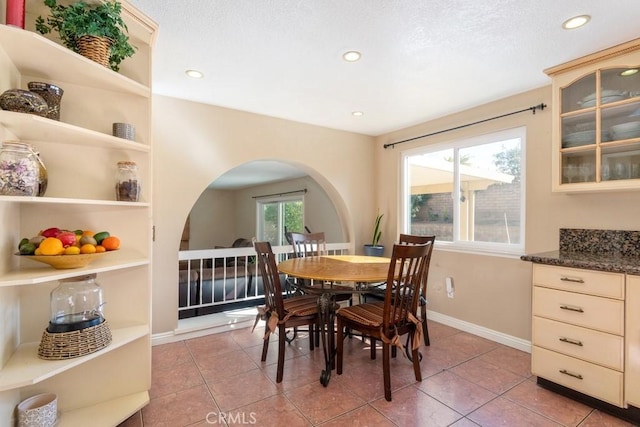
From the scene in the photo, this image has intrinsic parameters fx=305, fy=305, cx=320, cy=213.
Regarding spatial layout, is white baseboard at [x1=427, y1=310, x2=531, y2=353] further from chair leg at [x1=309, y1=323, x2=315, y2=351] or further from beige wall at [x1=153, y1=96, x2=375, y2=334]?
beige wall at [x1=153, y1=96, x2=375, y2=334]

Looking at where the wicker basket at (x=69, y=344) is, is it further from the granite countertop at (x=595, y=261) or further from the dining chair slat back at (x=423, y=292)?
the granite countertop at (x=595, y=261)

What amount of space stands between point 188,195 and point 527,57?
10.1 feet

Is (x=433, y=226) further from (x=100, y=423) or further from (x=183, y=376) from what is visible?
(x=100, y=423)

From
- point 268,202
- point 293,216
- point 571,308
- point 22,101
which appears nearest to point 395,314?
point 571,308

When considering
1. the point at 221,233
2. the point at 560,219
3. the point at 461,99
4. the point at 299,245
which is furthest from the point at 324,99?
the point at 221,233

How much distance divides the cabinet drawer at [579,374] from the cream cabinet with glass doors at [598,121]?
118 centimetres

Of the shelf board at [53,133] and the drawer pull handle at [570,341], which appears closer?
the shelf board at [53,133]

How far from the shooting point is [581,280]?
6.37 feet

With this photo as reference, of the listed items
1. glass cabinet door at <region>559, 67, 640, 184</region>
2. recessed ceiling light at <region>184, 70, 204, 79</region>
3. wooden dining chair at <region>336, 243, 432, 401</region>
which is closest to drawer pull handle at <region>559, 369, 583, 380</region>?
wooden dining chair at <region>336, 243, 432, 401</region>

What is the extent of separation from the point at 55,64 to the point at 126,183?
636mm

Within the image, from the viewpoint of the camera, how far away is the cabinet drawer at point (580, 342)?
71.1 inches

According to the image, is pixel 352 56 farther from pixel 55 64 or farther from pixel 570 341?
pixel 570 341

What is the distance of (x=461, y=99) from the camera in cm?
299

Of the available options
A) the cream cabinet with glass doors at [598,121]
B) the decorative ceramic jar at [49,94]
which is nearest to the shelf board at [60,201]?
the decorative ceramic jar at [49,94]
